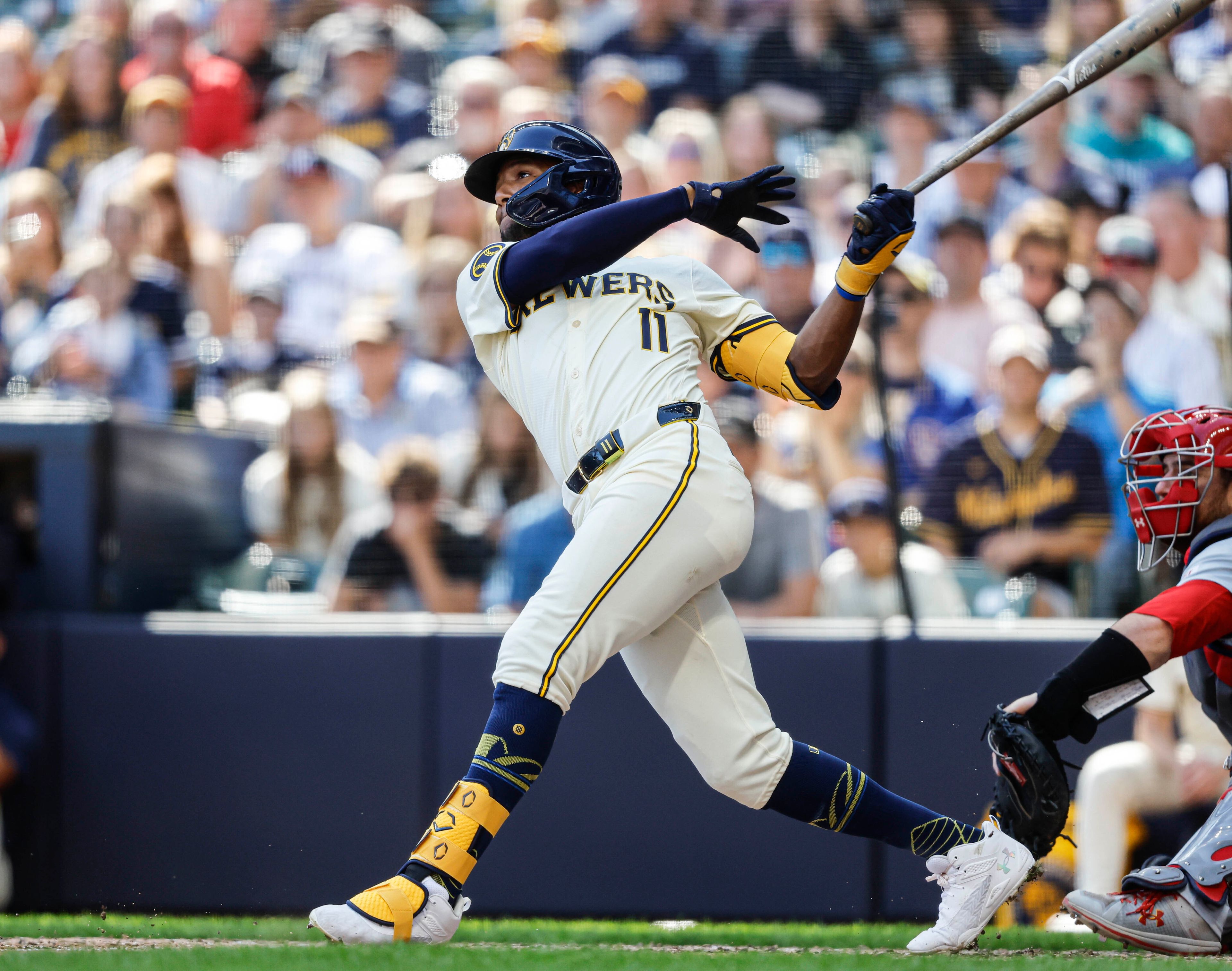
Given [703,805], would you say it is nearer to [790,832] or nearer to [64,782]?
[790,832]

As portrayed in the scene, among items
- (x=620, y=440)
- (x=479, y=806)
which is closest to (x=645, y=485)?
(x=620, y=440)

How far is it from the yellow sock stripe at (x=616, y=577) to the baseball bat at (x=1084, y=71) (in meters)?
0.65

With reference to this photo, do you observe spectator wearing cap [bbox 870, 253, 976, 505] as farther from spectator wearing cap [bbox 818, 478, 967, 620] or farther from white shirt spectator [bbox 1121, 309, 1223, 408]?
white shirt spectator [bbox 1121, 309, 1223, 408]

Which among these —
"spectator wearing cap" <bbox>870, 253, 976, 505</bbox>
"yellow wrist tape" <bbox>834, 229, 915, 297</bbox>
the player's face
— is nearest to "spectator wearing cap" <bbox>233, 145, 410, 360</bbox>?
"spectator wearing cap" <bbox>870, 253, 976, 505</bbox>

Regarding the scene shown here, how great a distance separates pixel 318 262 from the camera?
5.91 metres

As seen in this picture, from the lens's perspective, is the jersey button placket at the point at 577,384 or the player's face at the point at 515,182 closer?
the jersey button placket at the point at 577,384

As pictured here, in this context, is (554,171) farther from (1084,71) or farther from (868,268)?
(1084,71)

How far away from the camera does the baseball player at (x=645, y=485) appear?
260 centimetres

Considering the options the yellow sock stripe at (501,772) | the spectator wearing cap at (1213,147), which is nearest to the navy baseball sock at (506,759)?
the yellow sock stripe at (501,772)

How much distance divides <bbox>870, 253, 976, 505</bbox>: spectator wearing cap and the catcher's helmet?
1.73m

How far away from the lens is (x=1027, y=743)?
2.83m

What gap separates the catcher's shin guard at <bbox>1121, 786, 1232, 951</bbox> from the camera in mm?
2900

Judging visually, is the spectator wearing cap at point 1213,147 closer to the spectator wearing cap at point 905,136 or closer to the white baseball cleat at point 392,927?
the spectator wearing cap at point 905,136

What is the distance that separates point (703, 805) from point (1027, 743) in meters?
1.60
